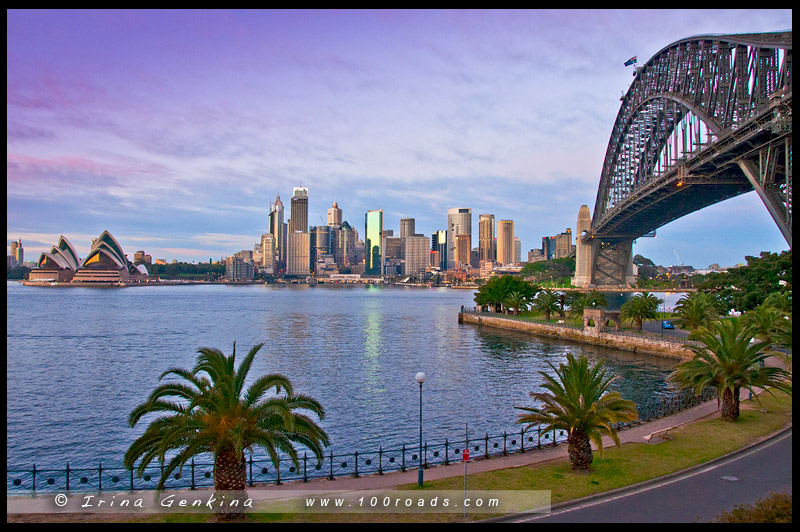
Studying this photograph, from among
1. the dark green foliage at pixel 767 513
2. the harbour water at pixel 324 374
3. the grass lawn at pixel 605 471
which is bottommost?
the harbour water at pixel 324 374

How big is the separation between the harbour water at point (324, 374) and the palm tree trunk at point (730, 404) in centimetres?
560

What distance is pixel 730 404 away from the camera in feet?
82.4

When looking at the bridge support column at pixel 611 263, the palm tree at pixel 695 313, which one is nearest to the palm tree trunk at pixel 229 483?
the palm tree at pixel 695 313

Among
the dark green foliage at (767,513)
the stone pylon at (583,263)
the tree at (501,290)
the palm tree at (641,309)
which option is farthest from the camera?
the stone pylon at (583,263)

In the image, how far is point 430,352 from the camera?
61.8 metres

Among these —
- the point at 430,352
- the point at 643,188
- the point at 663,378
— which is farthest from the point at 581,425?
the point at 643,188

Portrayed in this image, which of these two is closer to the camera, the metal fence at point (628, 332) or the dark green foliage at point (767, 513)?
the dark green foliage at point (767, 513)

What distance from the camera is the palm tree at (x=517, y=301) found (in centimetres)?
9225

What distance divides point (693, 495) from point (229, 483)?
1357 cm

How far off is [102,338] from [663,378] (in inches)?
2651

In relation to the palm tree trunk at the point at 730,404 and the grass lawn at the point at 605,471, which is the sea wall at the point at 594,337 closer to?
the palm tree trunk at the point at 730,404

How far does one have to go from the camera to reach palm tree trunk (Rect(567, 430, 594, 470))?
1922 cm

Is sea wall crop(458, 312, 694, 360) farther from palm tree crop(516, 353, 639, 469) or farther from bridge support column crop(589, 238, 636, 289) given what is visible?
bridge support column crop(589, 238, 636, 289)
